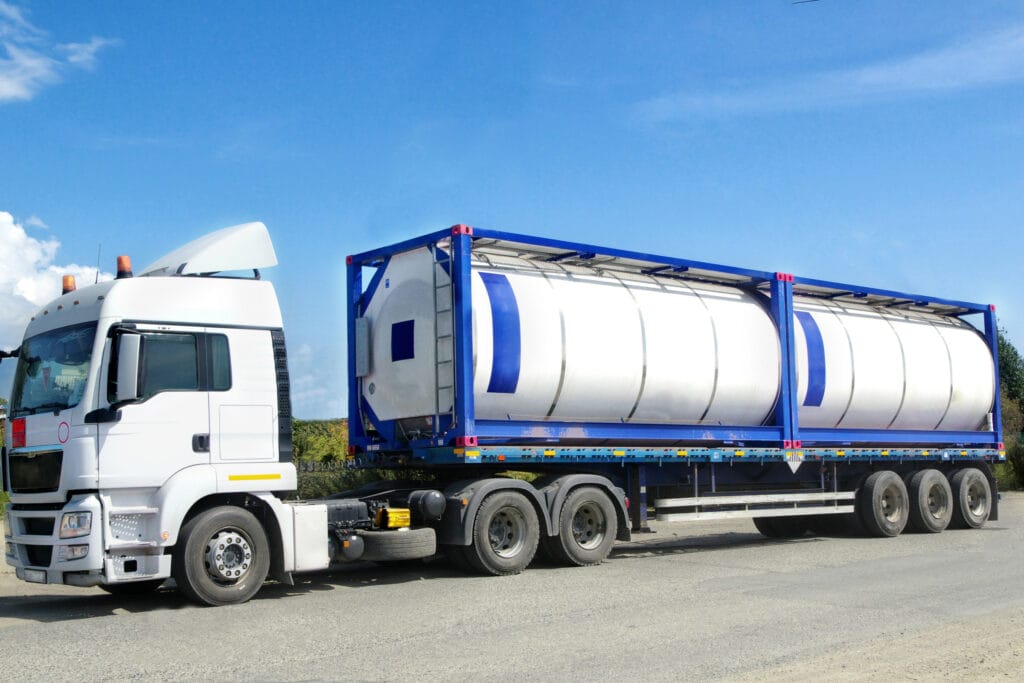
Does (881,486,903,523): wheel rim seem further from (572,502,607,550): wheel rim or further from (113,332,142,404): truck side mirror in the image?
(113,332,142,404): truck side mirror

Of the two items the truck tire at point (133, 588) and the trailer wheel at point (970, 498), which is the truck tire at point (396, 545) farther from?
the trailer wheel at point (970, 498)

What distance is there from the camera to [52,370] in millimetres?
10289

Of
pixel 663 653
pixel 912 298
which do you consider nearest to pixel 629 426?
pixel 663 653

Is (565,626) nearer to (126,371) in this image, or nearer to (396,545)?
(396,545)

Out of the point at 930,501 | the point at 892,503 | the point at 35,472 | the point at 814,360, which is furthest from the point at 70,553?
the point at 930,501

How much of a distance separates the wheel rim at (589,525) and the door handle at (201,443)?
492 centimetres

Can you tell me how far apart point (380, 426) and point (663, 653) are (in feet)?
21.2

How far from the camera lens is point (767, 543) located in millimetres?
16766

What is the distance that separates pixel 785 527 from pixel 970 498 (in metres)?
3.77

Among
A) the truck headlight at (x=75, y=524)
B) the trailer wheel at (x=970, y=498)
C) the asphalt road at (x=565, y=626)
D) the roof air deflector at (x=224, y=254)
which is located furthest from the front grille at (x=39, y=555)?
the trailer wheel at (x=970, y=498)

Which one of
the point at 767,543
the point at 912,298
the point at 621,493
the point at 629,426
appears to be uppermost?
the point at 912,298

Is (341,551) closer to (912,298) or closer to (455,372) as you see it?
(455,372)

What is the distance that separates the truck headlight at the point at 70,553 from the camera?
9.52m

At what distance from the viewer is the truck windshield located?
993 centimetres
